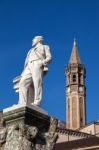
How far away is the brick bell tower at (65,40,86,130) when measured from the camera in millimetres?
107875

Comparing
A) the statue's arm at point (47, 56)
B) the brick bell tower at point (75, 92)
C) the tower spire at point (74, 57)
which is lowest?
the statue's arm at point (47, 56)

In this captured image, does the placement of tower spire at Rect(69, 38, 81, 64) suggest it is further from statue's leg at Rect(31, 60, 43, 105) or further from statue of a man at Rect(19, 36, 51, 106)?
statue's leg at Rect(31, 60, 43, 105)

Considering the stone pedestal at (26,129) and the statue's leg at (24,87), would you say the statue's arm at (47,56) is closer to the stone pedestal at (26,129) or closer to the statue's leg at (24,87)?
the statue's leg at (24,87)

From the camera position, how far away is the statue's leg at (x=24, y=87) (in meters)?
10.2

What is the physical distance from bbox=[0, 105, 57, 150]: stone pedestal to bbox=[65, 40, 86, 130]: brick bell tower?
96.7 meters

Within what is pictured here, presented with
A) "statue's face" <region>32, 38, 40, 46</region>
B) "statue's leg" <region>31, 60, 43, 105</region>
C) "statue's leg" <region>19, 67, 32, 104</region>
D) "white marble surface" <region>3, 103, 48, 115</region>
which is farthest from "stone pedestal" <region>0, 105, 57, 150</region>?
"statue's face" <region>32, 38, 40, 46</region>

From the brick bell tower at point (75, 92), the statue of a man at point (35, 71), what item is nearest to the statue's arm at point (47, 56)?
the statue of a man at point (35, 71)

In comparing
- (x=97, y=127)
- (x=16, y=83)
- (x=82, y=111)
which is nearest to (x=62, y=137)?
(x=97, y=127)

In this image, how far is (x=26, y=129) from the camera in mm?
9531

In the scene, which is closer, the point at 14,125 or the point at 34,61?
the point at 14,125

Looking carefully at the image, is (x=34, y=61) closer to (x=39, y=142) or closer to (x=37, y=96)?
(x=37, y=96)

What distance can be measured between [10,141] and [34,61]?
2189 millimetres

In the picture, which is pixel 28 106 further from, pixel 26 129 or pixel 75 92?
pixel 75 92

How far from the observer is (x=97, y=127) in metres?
94.1
